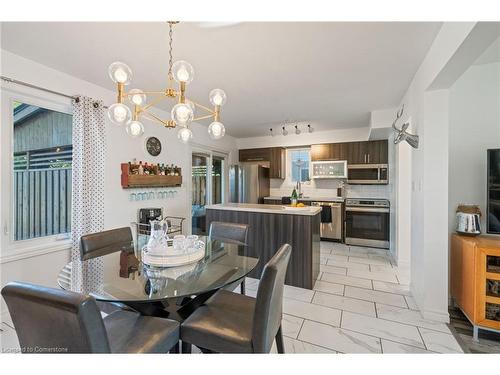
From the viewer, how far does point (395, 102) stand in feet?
11.2

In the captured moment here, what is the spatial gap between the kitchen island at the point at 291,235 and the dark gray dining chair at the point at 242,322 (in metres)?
1.33

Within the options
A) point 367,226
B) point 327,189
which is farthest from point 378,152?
point 367,226

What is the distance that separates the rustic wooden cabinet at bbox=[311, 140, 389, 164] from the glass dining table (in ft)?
13.0

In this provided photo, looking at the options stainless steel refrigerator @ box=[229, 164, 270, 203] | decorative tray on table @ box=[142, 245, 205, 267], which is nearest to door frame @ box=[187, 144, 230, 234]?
stainless steel refrigerator @ box=[229, 164, 270, 203]

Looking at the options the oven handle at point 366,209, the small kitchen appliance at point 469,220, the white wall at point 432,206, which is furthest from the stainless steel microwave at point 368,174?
the white wall at point 432,206

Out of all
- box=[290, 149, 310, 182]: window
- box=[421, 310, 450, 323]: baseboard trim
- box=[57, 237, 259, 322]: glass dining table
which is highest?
box=[290, 149, 310, 182]: window

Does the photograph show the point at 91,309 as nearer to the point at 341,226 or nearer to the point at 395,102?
the point at 395,102

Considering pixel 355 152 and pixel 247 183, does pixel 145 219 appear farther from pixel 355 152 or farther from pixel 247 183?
pixel 355 152

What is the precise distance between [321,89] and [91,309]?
309 cm

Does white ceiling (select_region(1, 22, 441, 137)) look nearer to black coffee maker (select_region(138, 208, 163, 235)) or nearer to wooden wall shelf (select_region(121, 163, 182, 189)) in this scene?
wooden wall shelf (select_region(121, 163, 182, 189))

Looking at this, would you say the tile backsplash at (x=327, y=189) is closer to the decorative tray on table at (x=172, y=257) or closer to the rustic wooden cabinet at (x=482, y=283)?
the rustic wooden cabinet at (x=482, y=283)

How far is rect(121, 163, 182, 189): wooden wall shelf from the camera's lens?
3162 millimetres

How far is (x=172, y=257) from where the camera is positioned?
1.65 m

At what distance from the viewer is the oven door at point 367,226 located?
178 inches
